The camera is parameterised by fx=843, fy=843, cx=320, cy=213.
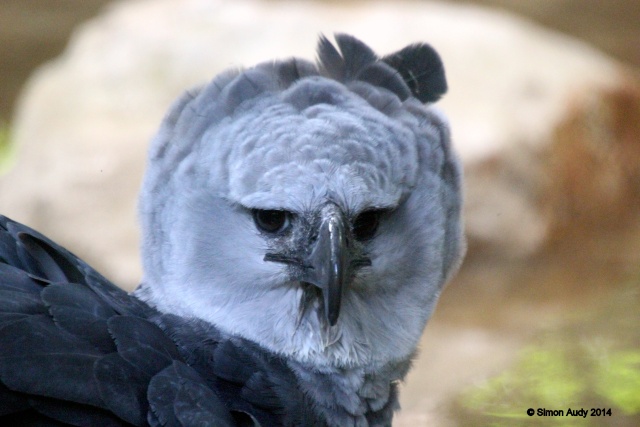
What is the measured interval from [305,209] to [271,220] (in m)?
0.08

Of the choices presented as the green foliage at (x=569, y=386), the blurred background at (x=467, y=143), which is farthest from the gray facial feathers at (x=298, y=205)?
the blurred background at (x=467, y=143)

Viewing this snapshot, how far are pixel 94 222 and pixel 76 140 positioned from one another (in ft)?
1.23

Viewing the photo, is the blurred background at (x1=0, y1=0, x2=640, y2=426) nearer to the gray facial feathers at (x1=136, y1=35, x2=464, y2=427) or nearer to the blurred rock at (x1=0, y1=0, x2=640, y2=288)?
the blurred rock at (x1=0, y1=0, x2=640, y2=288)

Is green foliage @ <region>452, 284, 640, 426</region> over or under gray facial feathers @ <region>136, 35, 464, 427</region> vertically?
under

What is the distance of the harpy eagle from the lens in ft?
4.08

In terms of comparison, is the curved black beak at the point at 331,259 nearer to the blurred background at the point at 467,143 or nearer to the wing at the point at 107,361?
the wing at the point at 107,361

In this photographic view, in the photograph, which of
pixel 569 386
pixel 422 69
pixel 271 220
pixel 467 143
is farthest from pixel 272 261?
pixel 467 143

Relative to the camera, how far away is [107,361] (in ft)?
3.94

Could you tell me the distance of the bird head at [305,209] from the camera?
4.34 feet

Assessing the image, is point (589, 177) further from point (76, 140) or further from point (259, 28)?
point (76, 140)

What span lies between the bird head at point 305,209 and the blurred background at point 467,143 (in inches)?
61.6

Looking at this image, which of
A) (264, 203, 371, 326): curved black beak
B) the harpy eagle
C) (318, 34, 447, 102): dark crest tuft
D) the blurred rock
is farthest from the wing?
the blurred rock

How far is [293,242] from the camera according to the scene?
1361 mm

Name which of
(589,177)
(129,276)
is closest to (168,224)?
(129,276)
